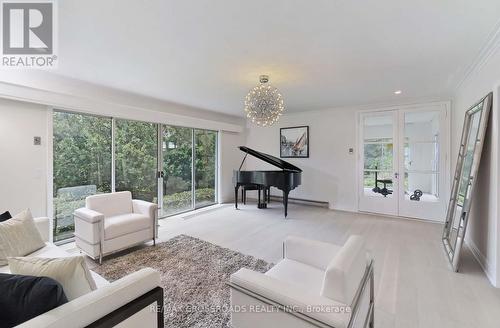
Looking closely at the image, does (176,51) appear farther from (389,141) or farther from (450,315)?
(389,141)

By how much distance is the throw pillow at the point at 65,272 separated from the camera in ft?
3.67

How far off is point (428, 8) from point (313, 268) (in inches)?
92.3

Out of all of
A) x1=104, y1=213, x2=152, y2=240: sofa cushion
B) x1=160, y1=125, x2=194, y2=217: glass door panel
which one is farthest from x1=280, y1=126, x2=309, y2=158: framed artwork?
x1=104, y1=213, x2=152, y2=240: sofa cushion

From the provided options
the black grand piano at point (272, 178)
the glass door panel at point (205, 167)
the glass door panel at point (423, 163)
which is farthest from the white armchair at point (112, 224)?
the glass door panel at point (423, 163)

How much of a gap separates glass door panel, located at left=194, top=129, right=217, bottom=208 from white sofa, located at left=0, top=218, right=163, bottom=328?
4.52 meters

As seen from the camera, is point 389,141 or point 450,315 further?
point 389,141

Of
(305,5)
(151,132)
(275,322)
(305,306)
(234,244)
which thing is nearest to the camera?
(305,306)

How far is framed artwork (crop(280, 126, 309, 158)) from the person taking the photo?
19.9 ft

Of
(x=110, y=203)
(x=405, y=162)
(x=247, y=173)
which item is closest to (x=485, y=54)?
(x=405, y=162)

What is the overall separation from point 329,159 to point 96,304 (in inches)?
216

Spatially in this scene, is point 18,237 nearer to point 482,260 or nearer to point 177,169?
point 177,169

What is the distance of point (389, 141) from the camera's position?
4.93 meters

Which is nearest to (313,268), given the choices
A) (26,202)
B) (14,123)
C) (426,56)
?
(426,56)

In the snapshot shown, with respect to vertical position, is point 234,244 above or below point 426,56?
below
